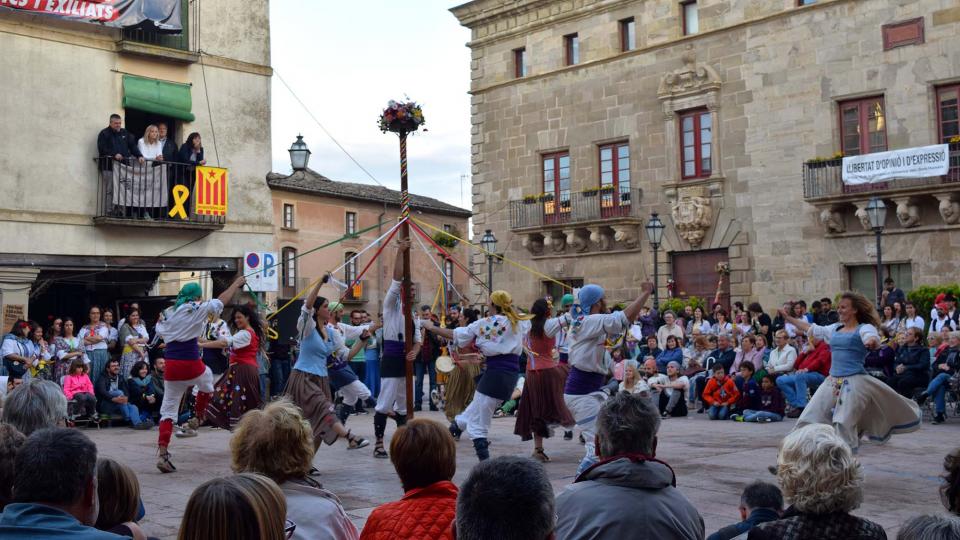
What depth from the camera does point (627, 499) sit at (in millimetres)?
3963

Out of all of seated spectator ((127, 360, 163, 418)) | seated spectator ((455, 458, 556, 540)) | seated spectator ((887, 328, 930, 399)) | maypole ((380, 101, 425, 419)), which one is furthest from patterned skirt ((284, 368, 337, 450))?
seated spectator ((887, 328, 930, 399))

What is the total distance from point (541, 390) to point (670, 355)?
7.93 m

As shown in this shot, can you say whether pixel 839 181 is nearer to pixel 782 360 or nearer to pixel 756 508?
pixel 782 360

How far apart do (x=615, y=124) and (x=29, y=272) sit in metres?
17.2

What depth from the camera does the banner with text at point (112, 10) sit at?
1725cm

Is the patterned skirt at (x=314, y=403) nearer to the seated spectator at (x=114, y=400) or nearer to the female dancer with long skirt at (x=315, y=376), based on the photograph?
the female dancer with long skirt at (x=315, y=376)

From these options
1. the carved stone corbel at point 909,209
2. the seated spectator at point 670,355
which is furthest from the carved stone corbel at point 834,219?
the seated spectator at point 670,355

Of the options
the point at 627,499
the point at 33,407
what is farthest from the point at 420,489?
the point at 33,407

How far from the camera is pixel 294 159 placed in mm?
19125

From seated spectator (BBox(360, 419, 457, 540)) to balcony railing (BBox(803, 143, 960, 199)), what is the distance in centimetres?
2079

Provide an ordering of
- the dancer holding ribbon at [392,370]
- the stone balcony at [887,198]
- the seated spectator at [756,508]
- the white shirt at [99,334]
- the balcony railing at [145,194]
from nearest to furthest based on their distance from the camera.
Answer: the seated spectator at [756,508] < the dancer holding ribbon at [392,370] < the white shirt at [99,334] < the balcony railing at [145,194] < the stone balcony at [887,198]

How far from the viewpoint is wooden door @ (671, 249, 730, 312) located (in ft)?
87.7

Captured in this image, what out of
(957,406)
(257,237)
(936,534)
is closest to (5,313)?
(257,237)

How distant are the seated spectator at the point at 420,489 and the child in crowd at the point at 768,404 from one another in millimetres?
12072
